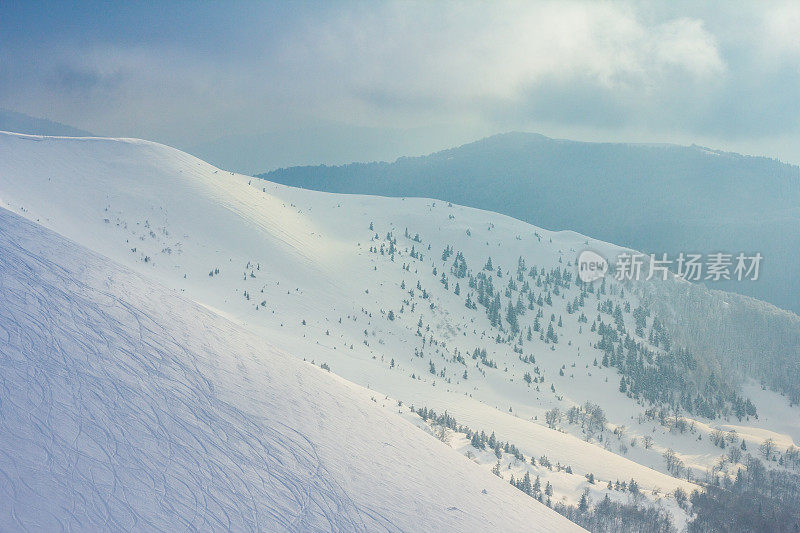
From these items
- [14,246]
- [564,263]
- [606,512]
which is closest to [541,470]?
[606,512]

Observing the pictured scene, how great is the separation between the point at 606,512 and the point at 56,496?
3514cm

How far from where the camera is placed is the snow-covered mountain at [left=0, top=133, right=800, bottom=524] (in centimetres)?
5369

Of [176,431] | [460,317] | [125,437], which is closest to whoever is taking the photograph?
[125,437]

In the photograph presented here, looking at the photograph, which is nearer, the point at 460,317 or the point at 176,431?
the point at 176,431

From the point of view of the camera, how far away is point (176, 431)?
823 centimetres

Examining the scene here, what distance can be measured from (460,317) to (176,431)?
81641 mm

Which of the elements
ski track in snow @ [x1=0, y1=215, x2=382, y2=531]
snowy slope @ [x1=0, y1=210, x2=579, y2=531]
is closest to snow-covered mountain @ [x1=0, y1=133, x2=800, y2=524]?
snowy slope @ [x1=0, y1=210, x2=579, y2=531]

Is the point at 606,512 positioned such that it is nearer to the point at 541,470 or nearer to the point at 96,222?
the point at 541,470

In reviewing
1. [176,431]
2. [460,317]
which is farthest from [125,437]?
[460,317]

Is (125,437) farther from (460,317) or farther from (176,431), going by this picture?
(460,317)

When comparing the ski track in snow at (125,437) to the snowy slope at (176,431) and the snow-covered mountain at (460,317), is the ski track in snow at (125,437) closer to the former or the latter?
the snowy slope at (176,431)

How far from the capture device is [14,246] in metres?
10.2

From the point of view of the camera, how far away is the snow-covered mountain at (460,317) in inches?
2114

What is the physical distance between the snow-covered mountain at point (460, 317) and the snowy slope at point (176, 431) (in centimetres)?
2878
